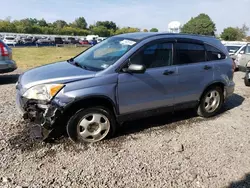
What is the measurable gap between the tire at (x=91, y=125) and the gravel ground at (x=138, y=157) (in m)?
0.13

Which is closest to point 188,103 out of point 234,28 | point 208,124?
point 208,124

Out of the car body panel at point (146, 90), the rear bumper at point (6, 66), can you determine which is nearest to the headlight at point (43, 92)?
the car body panel at point (146, 90)

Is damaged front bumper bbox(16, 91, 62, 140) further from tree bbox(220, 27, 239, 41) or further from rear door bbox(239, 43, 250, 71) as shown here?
tree bbox(220, 27, 239, 41)

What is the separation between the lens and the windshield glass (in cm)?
385

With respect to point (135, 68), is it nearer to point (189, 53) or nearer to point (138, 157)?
point (138, 157)

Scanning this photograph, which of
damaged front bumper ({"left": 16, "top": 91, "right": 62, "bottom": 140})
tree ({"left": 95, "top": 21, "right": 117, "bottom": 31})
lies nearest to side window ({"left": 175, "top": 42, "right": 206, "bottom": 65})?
damaged front bumper ({"left": 16, "top": 91, "right": 62, "bottom": 140})

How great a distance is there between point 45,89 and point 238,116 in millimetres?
4118

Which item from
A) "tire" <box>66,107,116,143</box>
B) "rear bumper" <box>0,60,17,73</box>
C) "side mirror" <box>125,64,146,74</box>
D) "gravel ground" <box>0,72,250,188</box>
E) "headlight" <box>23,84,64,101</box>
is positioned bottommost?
"gravel ground" <box>0,72,250,188</box>

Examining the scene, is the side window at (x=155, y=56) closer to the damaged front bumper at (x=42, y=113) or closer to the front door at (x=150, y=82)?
the front door at (x=150, y=82)

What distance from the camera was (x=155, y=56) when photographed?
4.10 metres

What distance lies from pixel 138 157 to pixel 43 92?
165 cm

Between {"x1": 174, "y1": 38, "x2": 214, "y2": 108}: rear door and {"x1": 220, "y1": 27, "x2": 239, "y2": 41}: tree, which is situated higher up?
{"x1": 220, "y1": 27, "x2": 239, "y2": 41}: tree

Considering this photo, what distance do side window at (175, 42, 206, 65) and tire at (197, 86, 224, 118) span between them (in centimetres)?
74

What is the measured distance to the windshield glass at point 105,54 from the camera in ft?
12.6
